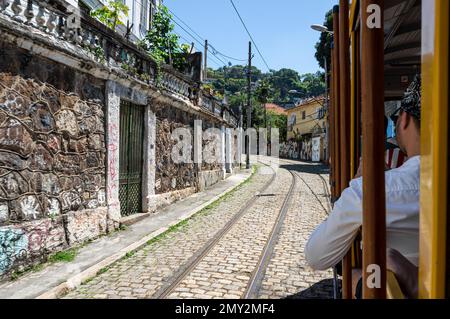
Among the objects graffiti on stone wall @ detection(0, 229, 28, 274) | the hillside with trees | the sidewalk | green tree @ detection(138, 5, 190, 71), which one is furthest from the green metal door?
the hillside with trees

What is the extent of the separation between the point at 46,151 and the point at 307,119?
4647cm

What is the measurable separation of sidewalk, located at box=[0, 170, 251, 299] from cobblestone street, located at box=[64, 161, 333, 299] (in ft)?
0.52

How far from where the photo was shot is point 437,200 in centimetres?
104

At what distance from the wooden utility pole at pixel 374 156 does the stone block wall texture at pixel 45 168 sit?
192 inches

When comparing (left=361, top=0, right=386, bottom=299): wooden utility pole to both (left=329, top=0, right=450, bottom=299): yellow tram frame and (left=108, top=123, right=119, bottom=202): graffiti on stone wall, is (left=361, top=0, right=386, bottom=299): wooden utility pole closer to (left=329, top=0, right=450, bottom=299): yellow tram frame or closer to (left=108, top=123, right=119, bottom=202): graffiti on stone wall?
(left=329, top=0, right=450, bottom=299): yellow tram frame

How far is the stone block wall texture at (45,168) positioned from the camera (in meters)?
5.03

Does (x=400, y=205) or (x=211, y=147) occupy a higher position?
(x=211, y=147)

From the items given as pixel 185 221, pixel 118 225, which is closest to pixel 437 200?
pixel 118 225

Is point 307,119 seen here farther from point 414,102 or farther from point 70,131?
point 414,102

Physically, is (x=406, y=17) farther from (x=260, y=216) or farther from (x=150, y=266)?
(x=260, y=216)

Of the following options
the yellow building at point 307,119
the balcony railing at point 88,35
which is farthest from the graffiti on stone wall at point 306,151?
the balcony railing at point 88,35

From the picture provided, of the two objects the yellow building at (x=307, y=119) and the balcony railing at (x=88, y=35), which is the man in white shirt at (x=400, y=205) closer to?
the balcony railing at (x=88, y=35)

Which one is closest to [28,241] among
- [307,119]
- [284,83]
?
[307,119]

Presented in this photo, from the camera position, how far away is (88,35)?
7055 mm
